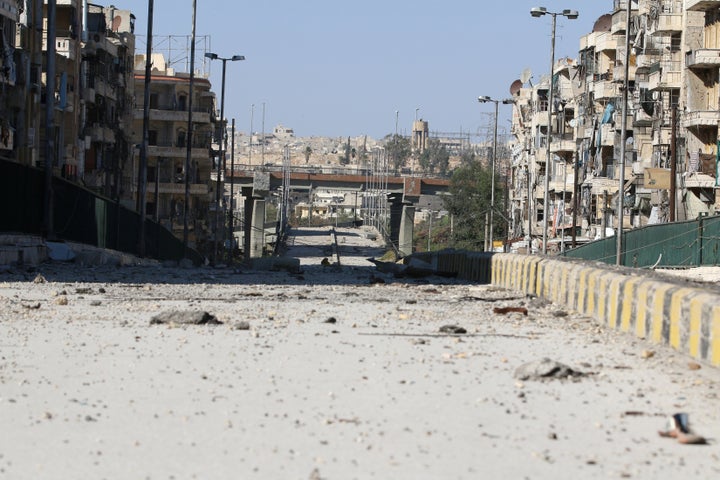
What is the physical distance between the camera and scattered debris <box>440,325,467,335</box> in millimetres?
15862

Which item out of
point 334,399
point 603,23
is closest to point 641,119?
point 603,23

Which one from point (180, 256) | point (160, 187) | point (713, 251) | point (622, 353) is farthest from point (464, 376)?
point (160, 187)

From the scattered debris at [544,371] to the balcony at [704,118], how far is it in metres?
47.7

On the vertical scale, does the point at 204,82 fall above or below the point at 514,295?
above

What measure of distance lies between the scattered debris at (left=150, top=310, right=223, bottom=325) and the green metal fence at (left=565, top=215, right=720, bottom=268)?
969 inches

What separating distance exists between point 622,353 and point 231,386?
491cm

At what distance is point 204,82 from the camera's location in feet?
332

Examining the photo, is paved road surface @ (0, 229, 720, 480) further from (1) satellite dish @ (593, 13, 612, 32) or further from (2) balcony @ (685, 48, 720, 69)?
(1) satellite dish @ (593, 13, 612, 32)

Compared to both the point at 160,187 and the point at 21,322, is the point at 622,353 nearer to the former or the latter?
the point at 21,322

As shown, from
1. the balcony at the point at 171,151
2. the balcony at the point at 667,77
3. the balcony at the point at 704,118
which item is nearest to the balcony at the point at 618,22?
the balcony at the point at 667,77

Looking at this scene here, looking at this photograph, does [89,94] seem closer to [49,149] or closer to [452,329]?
[49,149]

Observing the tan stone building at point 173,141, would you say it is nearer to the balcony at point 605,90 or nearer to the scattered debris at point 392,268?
the balcony at point 605,90

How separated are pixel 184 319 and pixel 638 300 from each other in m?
5.29

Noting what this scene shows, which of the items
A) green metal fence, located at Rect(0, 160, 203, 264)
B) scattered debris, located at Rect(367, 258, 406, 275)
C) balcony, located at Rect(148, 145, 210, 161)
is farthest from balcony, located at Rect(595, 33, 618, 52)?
green metal fence, located at Rect(0, 160, 203, 264)
